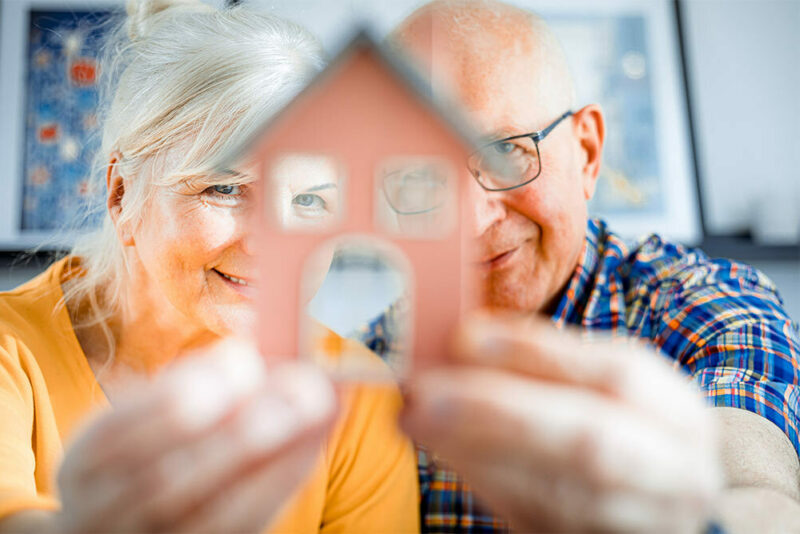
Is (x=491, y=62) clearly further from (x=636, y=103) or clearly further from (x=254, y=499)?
(x=636, y=103)

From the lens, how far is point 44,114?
2596 mm

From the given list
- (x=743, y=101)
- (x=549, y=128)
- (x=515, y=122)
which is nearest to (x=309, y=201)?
(x=515, y=122)

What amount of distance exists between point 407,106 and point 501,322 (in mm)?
247

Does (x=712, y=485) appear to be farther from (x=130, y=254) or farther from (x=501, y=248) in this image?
(x=130, y=254)

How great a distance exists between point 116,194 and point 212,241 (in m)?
0.38

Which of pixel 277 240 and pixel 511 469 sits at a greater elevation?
pixel 277 240

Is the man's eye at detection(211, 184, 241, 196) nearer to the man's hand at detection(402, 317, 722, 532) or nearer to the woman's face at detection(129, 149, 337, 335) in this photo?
the woman's face at detection(129, 149, 337, 335)

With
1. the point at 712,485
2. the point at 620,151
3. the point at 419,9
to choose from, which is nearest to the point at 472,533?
the point at 712,485

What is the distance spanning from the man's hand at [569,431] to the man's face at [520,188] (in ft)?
2.82

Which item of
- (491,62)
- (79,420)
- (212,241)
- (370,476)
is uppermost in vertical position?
(491,62)

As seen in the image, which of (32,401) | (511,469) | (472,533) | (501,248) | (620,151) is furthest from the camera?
(620,151)

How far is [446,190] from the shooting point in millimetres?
642

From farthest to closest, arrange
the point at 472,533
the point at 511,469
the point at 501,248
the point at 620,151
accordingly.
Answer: the point at 620,151 → the point at 501,248 → the point at 472,533 → the point at 511,469

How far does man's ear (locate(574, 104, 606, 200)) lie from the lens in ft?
Result: 5.50
